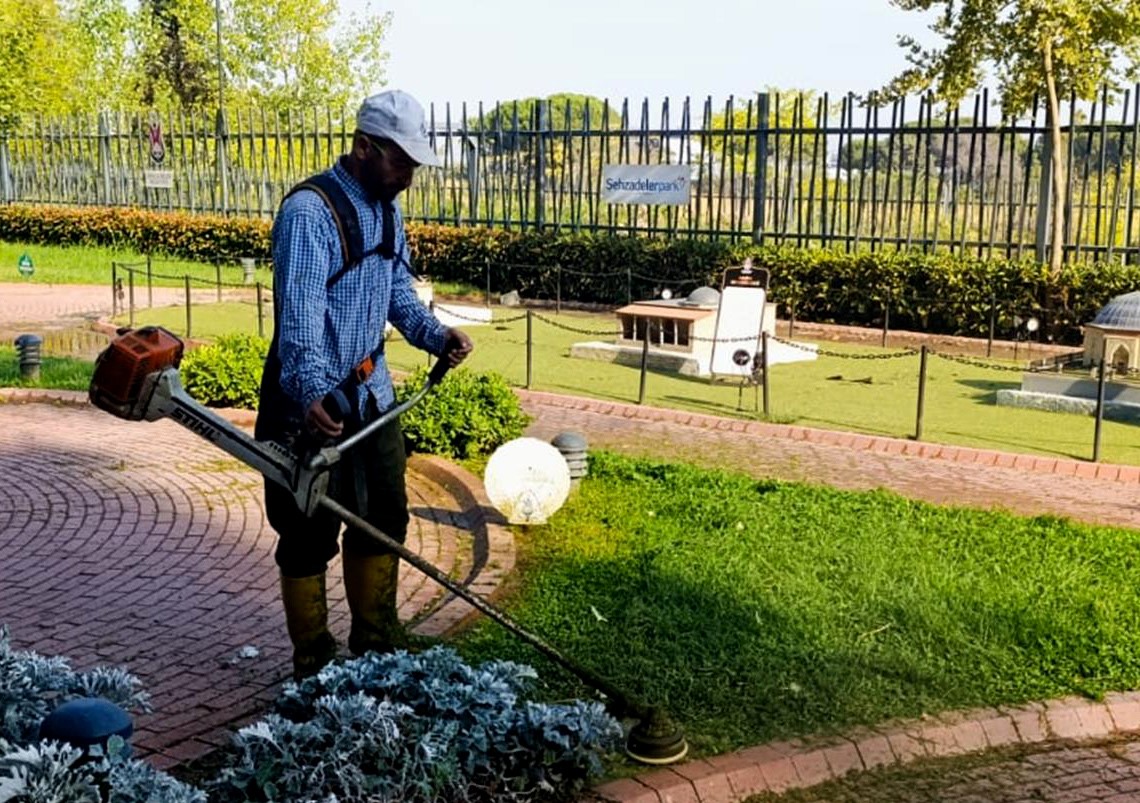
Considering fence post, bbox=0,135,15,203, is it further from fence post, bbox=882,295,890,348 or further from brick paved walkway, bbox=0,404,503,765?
brick paved walkway, bbox=0,404,503,765

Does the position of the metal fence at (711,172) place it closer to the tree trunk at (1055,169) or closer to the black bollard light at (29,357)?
the tree trunk at (1055,169)

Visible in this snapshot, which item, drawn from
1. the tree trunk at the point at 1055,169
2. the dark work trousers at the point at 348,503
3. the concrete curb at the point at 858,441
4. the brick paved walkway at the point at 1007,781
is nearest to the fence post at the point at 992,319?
the tree trunk at the point at 1055,169

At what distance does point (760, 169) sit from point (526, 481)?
523 inches

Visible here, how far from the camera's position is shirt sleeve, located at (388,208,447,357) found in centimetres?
420

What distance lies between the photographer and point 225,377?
31.0ft

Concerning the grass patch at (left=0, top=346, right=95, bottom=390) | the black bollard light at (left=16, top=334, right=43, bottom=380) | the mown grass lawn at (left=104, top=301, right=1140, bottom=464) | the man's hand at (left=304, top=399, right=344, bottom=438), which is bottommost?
the mown grass lawn at (left=104, top=301, right=1140, bottom=464)

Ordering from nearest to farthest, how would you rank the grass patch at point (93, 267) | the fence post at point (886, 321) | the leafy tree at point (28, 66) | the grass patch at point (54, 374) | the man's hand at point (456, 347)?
the man's hand at point (456, 347)
the grass patch at point (54, 374)
the fence post at point (886, 321)
the grass patch at point (93, 267)
the leafy tree at point (28, 66)

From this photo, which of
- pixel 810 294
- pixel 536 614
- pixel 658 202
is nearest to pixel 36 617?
pixel 536 614

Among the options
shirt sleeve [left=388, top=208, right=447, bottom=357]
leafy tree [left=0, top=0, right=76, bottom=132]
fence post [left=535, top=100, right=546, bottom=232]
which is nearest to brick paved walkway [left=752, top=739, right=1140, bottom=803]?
shirt sleeve [left=388, top=208, right=447, bottom=357]

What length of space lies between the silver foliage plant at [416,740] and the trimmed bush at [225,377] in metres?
6.21

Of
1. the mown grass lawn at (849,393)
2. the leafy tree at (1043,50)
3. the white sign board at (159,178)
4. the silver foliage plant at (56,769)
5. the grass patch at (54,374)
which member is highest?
the leafy tree at (1043,50)

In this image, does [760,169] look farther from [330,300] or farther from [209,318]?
[330,300]

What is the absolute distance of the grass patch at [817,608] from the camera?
441 cm

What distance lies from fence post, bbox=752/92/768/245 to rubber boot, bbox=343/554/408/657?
15028 mm
